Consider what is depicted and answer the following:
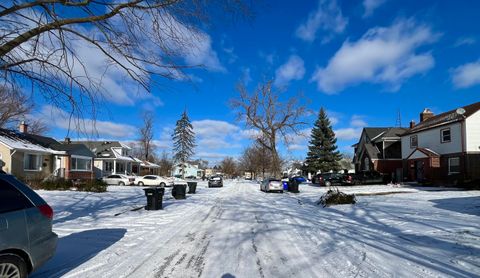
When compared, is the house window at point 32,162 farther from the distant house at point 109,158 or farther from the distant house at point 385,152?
the distant house at point 385,152

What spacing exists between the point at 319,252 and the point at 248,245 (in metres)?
1.62

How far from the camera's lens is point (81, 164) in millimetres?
43781

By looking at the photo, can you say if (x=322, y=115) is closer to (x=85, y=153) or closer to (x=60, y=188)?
(x=85, y=153)

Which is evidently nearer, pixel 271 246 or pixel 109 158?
pixel 271 246

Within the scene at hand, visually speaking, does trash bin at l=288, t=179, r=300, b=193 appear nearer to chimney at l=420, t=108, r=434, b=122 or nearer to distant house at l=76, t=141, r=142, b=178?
chimney at l=420, t=108, r=434, b=122

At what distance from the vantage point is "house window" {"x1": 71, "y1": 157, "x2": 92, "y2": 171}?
4175 centimetres

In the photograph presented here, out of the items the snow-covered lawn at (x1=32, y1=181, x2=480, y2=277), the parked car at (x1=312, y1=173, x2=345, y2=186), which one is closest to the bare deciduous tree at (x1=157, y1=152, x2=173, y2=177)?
the parked car at (x1=312, y1=173, x2=345, y2=186)

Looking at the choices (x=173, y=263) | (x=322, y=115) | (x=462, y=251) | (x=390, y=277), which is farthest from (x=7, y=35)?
(x=322, y=115)

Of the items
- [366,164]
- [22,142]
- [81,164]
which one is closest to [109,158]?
[81,164]

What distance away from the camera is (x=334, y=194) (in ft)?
57.3

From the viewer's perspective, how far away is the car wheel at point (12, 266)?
4.54 m

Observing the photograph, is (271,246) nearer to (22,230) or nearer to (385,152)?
(22,230)

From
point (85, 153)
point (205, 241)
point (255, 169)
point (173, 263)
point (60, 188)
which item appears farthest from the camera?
point (255, 169)

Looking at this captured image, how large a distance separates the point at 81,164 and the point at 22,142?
9.75 metres
